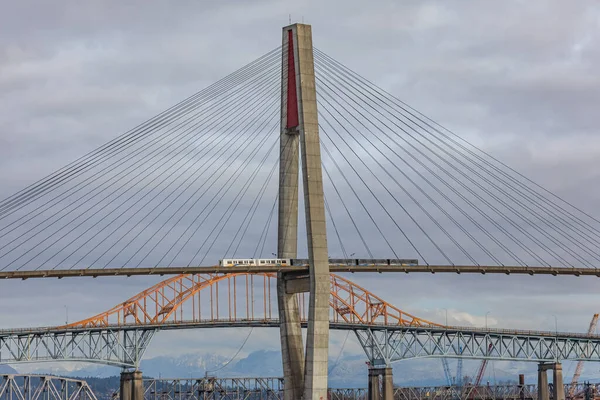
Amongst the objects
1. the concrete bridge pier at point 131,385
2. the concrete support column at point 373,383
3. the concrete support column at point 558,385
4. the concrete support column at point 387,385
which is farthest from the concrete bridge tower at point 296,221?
the concrete support column at point 558,385

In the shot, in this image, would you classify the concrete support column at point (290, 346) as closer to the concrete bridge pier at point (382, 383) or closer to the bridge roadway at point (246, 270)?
the bridge roadway at point (246, 270)

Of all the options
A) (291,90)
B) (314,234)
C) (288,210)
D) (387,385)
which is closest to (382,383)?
(387,385)

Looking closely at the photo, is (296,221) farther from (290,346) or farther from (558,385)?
(558,385)

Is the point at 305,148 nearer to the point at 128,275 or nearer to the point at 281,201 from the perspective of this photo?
the point at 281,201

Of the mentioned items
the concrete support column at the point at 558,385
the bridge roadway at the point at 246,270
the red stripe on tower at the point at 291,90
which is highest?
the red stripe on tower at the point at 291,90

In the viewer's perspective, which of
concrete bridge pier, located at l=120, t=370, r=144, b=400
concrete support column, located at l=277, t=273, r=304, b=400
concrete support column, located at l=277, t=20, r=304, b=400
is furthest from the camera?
concrete bridge pier, located at l=120, t=370, r=144, b=400

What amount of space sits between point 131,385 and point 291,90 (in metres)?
108

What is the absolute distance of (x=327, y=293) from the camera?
91.9 m

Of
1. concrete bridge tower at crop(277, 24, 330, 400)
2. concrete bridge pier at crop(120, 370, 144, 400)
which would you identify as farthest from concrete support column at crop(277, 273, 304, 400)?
concrete bridge pier at crop(120, 370, 144, 400)

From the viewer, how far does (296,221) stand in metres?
96.7

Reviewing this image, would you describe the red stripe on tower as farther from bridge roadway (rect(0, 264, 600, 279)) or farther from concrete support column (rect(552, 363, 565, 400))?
concrete support column (rect(552, 363, 565, 400))

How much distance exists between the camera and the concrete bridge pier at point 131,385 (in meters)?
188

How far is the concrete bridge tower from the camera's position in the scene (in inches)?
3610

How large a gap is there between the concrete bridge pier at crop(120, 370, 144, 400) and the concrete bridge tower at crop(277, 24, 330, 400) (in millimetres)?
95576
